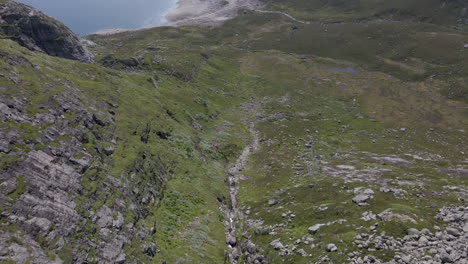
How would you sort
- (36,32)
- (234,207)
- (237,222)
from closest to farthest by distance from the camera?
(237,222), (234,207), (36,32)

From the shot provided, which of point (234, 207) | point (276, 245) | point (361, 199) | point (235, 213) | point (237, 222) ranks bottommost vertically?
point (234, 207)

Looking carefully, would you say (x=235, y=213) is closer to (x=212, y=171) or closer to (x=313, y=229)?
(x=212, y=171)

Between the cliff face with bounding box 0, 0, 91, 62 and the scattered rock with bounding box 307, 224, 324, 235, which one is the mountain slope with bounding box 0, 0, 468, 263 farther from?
the cliff face with bounding box 0, 0, 91, 62

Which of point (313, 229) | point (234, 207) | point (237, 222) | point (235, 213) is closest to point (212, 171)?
point (234, 207)

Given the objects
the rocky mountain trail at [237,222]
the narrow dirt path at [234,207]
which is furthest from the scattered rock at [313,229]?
the narrow dirt path at [234,207]

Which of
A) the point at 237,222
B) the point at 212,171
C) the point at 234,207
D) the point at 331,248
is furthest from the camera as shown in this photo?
the point at 212,171

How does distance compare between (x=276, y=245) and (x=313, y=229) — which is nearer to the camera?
(x=276, y=245)

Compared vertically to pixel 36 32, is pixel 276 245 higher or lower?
lower

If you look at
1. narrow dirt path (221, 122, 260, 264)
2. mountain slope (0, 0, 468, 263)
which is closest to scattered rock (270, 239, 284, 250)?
mountain slope (0, 0, 468, 263)
